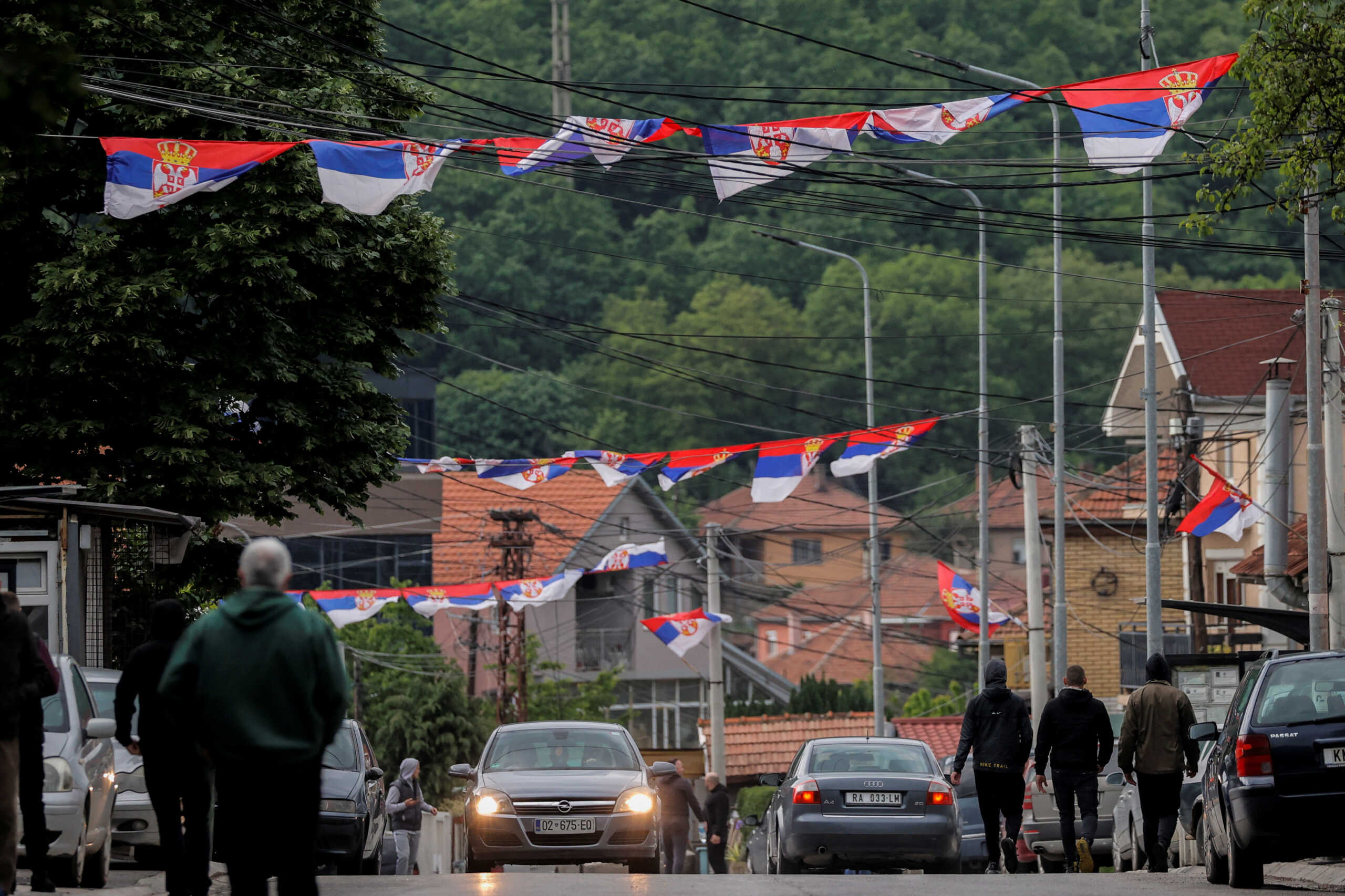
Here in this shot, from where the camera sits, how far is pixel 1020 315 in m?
72.9

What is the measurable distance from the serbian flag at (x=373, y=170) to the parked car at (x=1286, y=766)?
8967 millimetres

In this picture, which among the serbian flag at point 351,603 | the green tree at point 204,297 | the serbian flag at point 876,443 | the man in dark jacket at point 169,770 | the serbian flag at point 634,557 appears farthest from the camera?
the serbian flag at point 351,603

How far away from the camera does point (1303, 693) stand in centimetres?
1226

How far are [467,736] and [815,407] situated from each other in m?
34.5

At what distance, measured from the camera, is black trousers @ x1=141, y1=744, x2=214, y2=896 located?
34.0ft

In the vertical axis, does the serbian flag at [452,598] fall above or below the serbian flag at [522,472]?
below

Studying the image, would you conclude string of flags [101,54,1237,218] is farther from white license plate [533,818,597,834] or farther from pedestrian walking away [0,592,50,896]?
pedestrian walking away [0,592,50,896]

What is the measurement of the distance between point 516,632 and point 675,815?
20916 millimetres

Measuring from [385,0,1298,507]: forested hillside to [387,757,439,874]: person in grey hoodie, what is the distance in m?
40.4

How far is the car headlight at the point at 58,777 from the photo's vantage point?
12.4 m

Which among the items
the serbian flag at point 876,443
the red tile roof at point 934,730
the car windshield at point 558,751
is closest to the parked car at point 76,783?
the car windshield at point 558,751

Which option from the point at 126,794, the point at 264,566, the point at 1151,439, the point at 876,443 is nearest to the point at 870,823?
the point at 126,794

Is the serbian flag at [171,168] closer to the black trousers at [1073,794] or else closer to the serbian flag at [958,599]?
the black trousers at [1073,794]

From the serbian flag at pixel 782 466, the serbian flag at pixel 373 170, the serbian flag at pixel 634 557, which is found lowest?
the serbian flag at pixel 634 557
